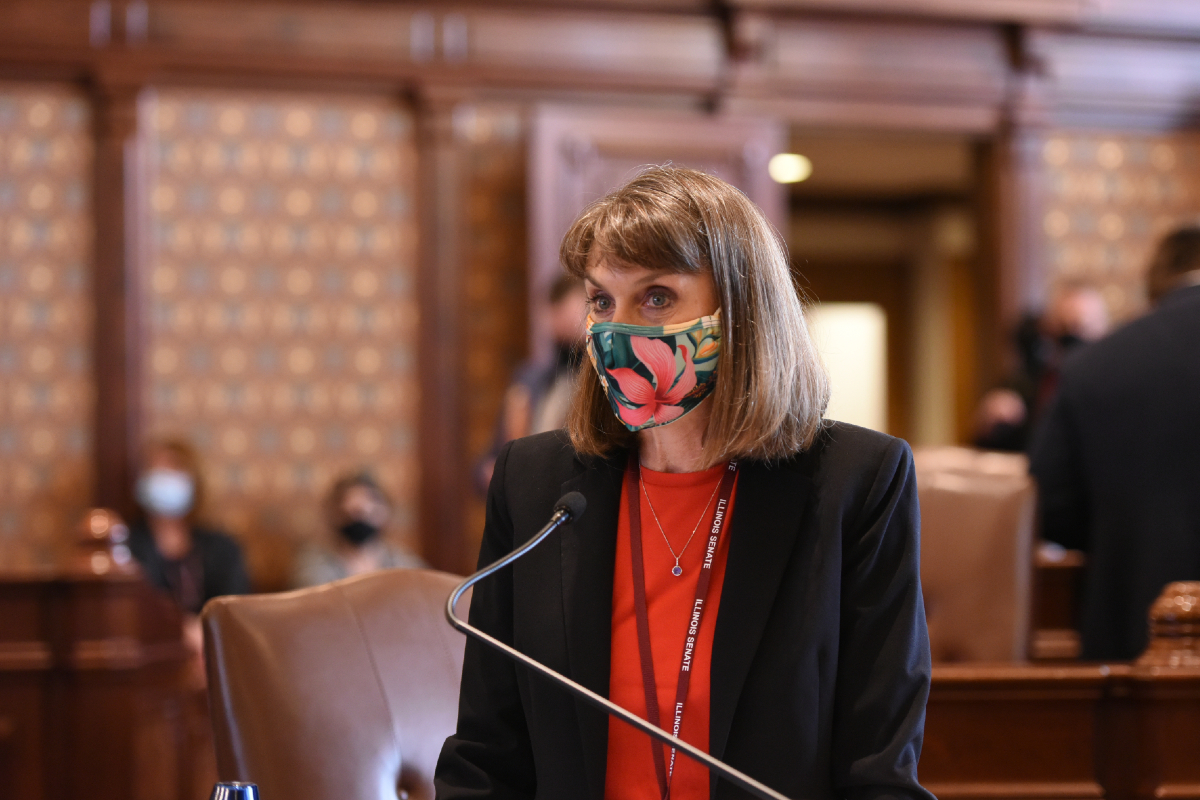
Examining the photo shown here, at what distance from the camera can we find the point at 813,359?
149 centimetres

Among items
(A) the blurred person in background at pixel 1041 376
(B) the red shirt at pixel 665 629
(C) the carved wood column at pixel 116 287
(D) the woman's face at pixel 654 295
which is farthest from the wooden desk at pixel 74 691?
(A) the blurred person in background at pixel 1041 376

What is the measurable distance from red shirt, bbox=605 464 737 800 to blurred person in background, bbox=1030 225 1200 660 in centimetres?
175

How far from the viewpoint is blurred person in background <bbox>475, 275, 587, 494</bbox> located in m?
4.41

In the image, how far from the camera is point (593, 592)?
4.70ft

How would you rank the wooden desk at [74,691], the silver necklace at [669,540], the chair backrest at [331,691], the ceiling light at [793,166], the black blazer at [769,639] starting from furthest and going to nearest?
1. the ceiling light at [793,166]
2. the wooden desk at [74,691]
3. the chair backrest at [331,691]
4. the silver necklace at [669,540]
5. the black blazer at [769,639]

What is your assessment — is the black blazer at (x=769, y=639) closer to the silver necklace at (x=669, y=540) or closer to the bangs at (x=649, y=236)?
the silver necklace at (x=669, y=540)

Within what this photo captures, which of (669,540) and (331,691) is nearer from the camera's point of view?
(669,540)

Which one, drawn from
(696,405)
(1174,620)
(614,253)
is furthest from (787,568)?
(1174,620)

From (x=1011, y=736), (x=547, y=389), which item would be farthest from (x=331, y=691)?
(x=547, y=389)

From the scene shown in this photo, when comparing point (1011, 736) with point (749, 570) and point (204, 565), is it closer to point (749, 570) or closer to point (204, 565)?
point (749, 570)

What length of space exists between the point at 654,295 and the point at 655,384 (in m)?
0.10

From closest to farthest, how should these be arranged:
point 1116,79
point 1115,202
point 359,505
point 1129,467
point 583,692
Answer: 1. point 583,692
2. point 1129,467
3. point 359,505
4. point 1116,79
5. point 1115,202

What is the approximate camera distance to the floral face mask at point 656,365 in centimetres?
140

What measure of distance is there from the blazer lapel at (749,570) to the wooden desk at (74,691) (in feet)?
9.50
